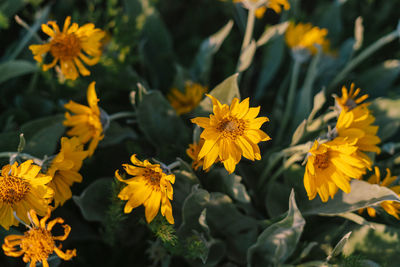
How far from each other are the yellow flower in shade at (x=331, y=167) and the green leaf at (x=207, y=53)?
1.45 ft

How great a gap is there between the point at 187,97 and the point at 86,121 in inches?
12.5

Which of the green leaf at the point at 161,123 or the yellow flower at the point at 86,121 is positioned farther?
the green leaf at the point at 161,123

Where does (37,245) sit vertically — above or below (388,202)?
above

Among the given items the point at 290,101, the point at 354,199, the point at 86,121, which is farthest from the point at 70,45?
the point at 354,199

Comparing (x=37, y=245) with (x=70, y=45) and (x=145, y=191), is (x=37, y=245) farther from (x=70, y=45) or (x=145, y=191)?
(x=70, y=45)

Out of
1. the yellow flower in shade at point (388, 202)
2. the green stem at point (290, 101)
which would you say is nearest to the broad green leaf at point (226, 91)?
the green stem at point (290, 101)

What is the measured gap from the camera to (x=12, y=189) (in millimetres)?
699

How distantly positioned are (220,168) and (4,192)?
457mm

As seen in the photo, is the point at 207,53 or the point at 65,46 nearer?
the point at 65,46

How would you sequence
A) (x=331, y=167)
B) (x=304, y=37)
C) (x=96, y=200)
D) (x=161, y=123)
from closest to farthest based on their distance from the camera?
1. (x=331, y=167)
2. (x=96, y=200)
3. (x=161, y=123)
4. (x=304, y=37)

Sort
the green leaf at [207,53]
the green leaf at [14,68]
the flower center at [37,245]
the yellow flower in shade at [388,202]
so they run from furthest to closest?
the green leaf at [207,53] → the green leaf at [14,68] → the yellow flower in shade at [388,202] → the flower center at [37,245]

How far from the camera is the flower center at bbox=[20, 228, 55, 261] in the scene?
0.66 m

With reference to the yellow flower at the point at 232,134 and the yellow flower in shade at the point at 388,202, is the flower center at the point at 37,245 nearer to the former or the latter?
→ the yellow flower at the point at 232,134

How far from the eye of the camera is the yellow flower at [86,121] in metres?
0.81
